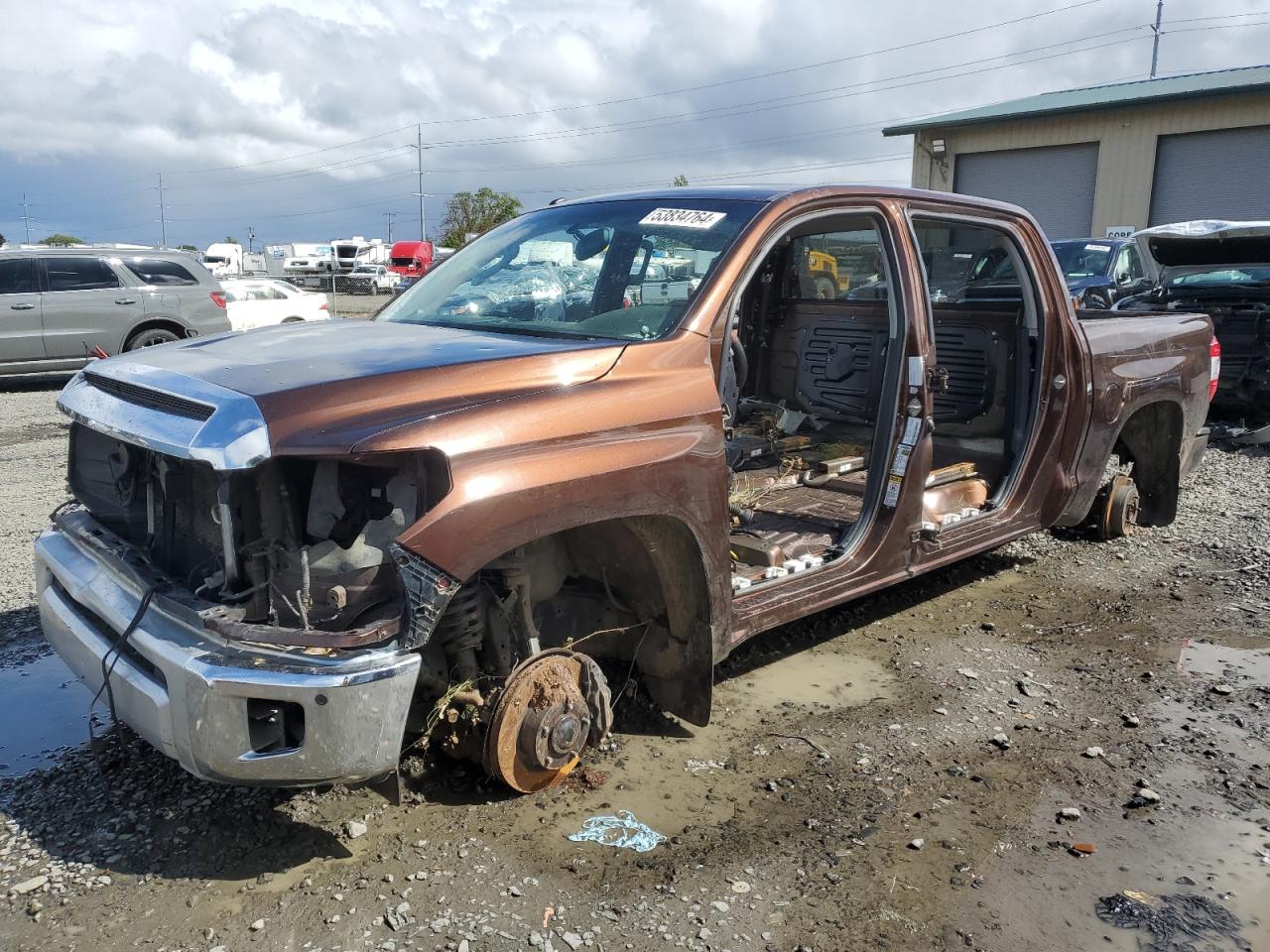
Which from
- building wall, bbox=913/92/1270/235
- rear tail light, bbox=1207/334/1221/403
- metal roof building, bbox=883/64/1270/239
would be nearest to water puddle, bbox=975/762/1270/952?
rear tail light, bbox=1207/334/1221/403

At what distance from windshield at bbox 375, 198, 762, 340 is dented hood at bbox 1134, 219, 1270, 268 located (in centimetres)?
666

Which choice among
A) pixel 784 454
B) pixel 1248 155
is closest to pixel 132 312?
pixel 784 454

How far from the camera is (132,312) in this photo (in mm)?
12984

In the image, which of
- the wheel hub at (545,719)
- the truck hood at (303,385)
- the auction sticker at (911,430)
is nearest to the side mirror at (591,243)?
the truck hood at (303,385)

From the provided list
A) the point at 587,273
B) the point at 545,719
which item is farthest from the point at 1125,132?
the point at 545,719

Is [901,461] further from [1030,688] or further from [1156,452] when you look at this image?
[1156,452]

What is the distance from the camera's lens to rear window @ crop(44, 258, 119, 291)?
12766 mm

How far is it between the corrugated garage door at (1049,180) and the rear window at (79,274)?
19.8m

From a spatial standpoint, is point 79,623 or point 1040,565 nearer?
point 79,623

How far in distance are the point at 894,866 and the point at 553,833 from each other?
3.26 ft

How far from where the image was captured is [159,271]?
1337cm

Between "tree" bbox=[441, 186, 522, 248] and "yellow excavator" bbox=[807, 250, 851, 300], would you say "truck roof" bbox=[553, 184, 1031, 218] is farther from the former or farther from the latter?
→ "tree" bbox=[441, 186, 522, 248]

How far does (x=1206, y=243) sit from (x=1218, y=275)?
808 mm

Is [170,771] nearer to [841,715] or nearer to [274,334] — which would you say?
[274,334]
